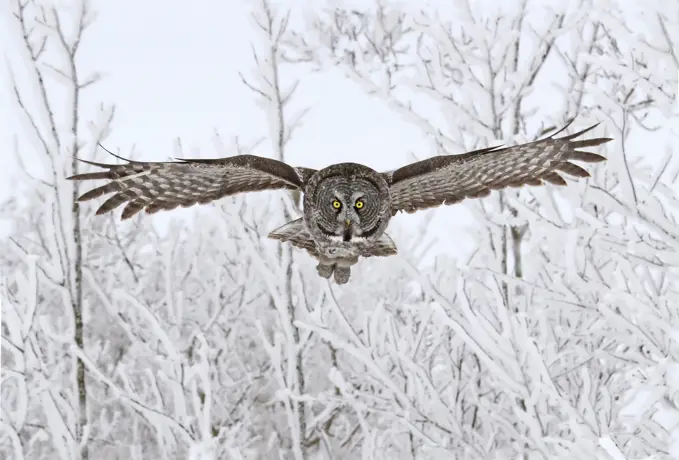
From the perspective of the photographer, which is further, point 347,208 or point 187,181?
point 187,181

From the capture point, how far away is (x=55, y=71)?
17.6ft

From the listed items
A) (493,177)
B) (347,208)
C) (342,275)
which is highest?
(493,177)

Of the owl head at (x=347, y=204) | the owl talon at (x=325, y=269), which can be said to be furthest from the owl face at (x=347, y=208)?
the owl talon at (x=325, y=269)

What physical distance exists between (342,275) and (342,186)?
0.29 m

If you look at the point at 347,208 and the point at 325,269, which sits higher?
the point at 347,208

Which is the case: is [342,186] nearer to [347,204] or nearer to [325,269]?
[347,204]

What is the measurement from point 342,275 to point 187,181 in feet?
2.77

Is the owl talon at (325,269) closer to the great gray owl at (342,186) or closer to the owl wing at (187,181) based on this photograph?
the great gray owl at (342,186)

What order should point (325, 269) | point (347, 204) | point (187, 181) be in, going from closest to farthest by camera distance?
1. point (347, 204)
2. point (325, 269)
3. point (187, 181)

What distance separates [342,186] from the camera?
7.93 feet

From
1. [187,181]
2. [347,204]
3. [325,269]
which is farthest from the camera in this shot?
[187,181]

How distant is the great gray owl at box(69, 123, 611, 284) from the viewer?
2.25 meters

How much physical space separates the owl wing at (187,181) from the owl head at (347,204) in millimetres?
69

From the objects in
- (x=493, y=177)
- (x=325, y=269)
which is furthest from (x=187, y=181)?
(x=493, y=177)
